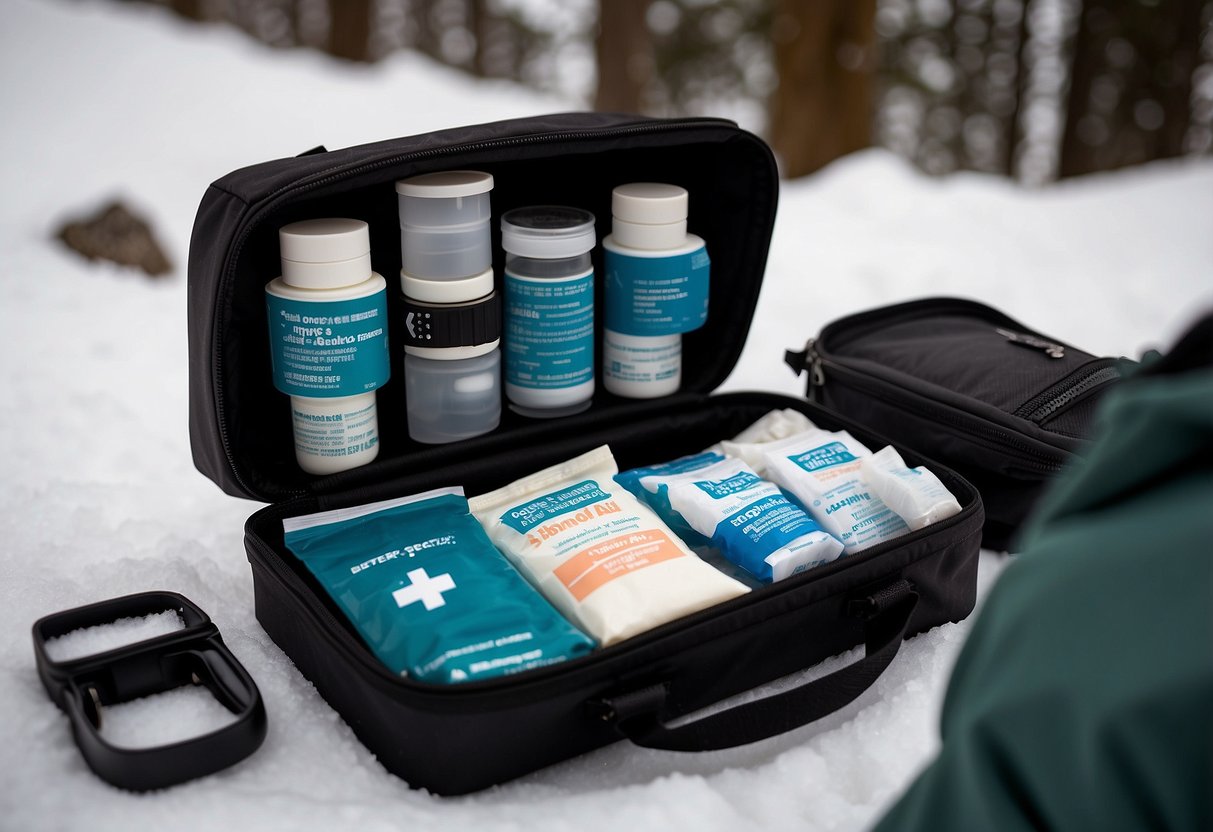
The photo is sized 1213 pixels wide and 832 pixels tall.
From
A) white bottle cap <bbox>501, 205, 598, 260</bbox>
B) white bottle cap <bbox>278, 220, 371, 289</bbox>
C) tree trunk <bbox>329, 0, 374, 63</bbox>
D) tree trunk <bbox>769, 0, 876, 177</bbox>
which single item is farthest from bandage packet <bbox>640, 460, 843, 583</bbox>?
tree trunk <bbox>329, 0, 374, 63</bbox>

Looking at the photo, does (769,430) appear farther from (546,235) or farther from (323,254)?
(323,254)

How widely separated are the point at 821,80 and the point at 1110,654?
8.84 ft

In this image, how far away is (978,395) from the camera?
1.16 meters

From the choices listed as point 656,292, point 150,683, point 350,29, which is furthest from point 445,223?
point 350,29

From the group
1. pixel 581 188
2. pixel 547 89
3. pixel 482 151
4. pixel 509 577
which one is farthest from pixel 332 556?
pixel 547 89

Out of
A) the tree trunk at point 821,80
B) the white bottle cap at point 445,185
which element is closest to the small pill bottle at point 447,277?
the white bottle cap at point 445,185

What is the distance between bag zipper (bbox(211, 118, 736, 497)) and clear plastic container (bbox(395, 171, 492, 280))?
0.05 meters

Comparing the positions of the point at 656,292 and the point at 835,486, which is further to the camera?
the point at 656,292

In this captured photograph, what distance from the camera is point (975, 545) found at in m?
1.00

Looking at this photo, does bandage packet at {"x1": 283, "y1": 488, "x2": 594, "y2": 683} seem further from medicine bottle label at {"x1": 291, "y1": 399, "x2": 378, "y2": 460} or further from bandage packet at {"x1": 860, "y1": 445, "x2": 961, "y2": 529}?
bandage packet at {"x1": 860, "y1": 445, "x2": 961, "y2": 529}

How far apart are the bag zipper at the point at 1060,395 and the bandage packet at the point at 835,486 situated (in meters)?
0.18

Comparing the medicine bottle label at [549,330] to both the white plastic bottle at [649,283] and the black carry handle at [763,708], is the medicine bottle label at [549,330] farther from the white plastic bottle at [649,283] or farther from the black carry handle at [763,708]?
the black carry handle at [763,708]

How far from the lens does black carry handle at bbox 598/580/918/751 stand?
0.78m

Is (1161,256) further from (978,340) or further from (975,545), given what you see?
(975,545)
